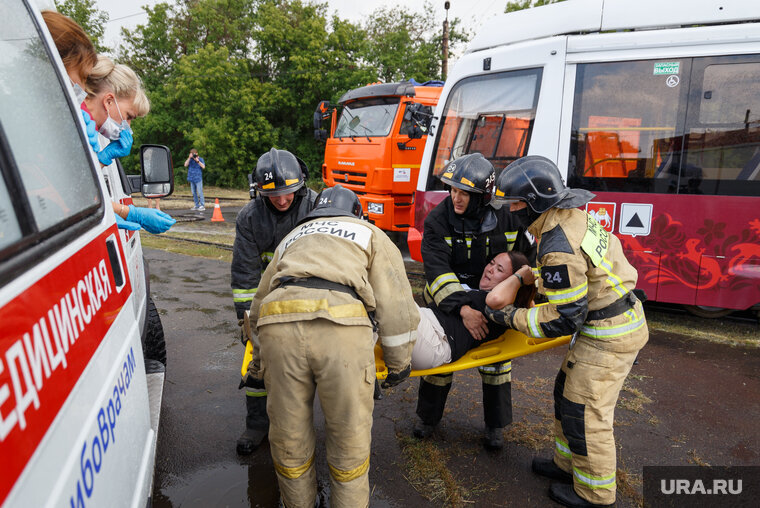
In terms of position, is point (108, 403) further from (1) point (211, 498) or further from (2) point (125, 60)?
(2) point (125, 60)

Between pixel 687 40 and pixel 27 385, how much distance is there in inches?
222

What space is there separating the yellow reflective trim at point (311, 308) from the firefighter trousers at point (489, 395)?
1384 millimetres

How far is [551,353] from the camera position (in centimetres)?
480

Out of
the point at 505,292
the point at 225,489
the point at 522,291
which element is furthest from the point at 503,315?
the point at 225,489

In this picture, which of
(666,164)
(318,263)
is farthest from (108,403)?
(666,164)

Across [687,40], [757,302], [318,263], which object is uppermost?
[687,40]

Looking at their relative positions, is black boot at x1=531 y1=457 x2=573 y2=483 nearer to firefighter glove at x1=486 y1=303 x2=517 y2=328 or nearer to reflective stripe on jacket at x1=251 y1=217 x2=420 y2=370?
firefighter glove at x1=486 y1=303 x2=517 y2=328

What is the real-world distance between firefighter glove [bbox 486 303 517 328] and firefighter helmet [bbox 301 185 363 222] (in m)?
0.96

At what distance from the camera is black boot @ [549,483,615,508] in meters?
2.58

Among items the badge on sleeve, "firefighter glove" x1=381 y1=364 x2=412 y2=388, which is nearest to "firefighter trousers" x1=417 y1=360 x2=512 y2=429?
"firefighter glove" x1=381 y1=364 x2=412 y2=388

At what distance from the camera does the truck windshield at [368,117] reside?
9.20 m

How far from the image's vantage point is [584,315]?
7.88 feet

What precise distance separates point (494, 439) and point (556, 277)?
135 centimetres

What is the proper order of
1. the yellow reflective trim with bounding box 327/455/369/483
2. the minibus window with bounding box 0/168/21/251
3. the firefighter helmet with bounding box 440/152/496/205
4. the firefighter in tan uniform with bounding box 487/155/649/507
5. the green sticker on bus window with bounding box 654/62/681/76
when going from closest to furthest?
the minibus window with bounding box 0/168/21/251, the yellow reflective trim with bounding box 327/455/369/483, the firefighter in tan uniform with bounding box 487/155/649/507, the firefighter helmet with bounding box 440/152/496/205, the green sticker on bus window with bounding box 654/62/681/76
